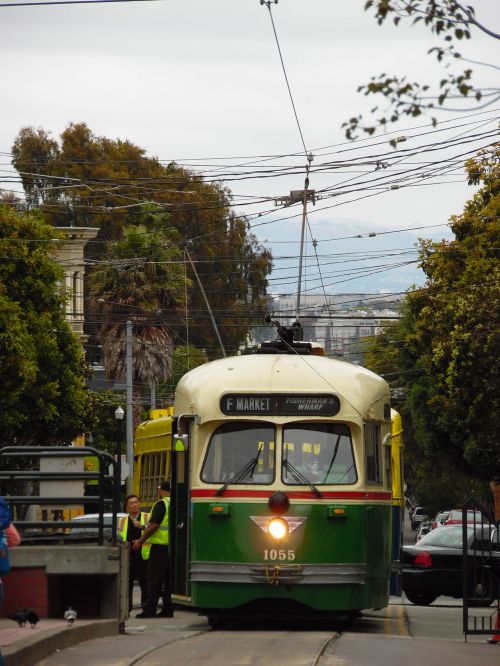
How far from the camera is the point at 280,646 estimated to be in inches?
556

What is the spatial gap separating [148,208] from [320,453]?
5076 centimetres

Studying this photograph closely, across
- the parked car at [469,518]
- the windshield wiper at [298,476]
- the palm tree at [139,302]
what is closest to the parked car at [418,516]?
the palm tree at [139,302]

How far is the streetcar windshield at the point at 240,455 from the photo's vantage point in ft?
55.2

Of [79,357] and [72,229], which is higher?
[72,229]

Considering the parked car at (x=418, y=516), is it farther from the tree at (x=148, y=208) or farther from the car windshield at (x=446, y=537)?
the car windshield at (x=446, y=537)

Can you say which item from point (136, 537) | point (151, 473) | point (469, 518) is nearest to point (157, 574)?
point (136, 537)

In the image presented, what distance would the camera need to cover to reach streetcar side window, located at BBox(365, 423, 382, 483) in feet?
56.4

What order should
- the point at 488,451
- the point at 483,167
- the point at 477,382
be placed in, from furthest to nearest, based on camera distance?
the point at 488,451
the point at 483,167
the point at 477,382

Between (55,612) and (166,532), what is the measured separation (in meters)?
3.99

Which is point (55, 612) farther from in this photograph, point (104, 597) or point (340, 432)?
point (340, 432)

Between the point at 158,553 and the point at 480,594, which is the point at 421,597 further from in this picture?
the point at 480,594

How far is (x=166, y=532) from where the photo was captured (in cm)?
1884

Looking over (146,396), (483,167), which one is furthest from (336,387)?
(146,396)

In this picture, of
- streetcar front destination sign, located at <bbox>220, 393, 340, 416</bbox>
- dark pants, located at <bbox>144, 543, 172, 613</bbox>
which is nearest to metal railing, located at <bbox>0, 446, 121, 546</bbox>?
streetcar front destination sign, located at <bbox>220, 393, 340, 416</bbox>
